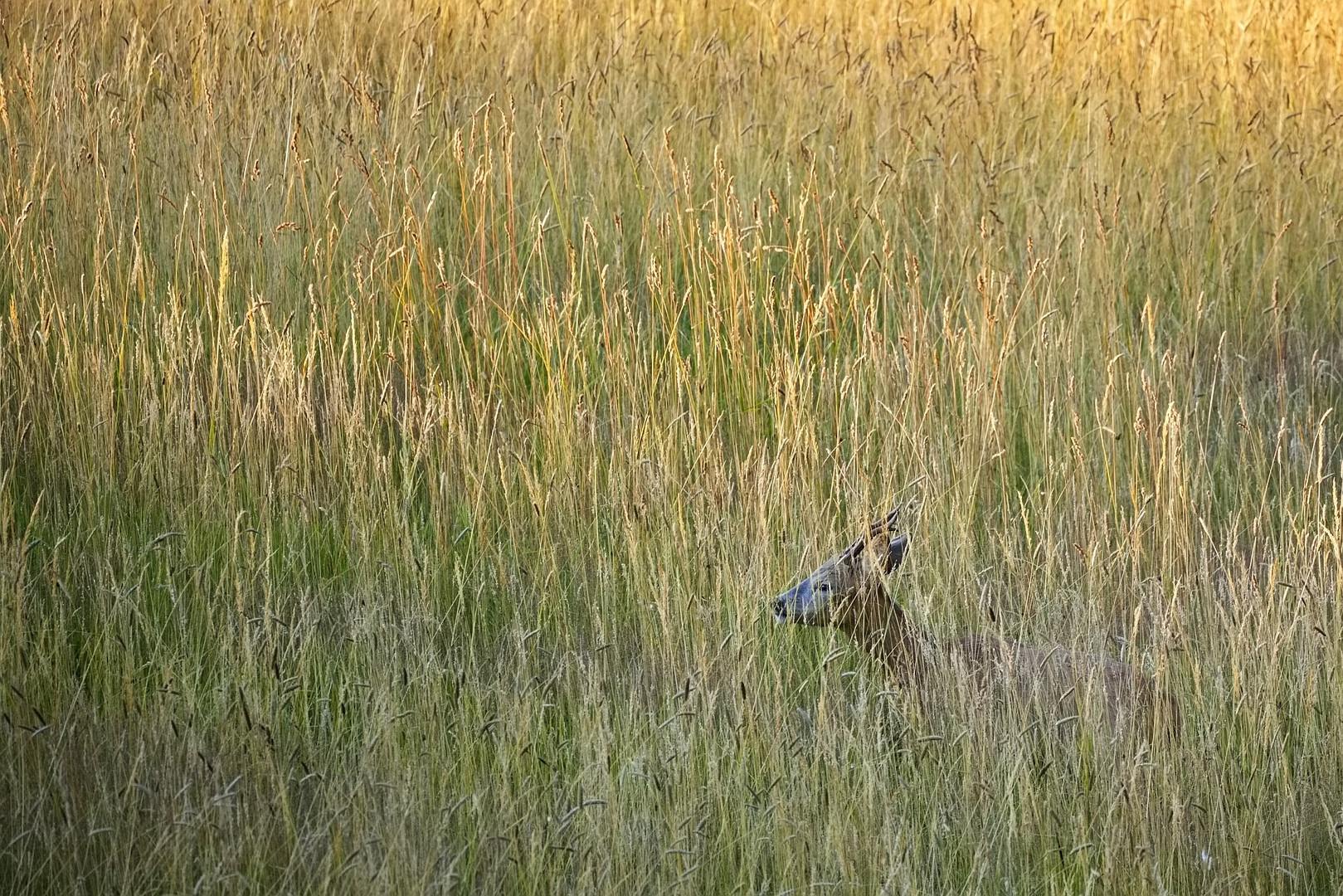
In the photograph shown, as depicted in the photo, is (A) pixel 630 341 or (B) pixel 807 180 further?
(B) pixel 807 180

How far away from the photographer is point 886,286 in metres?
4.23

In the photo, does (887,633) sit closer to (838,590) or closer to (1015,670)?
(838,590)

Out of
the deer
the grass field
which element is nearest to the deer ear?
the deer

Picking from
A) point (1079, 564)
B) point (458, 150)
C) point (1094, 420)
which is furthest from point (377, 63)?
point (1079, 564)

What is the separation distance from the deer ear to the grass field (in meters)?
Answer: 0.21

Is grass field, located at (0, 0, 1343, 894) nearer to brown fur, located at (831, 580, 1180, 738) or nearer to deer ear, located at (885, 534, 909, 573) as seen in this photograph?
brown fur, located at (831, 580, 1180, 738)

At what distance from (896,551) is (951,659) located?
25cm

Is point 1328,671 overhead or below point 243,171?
below

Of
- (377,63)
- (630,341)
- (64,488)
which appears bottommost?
(64,488)

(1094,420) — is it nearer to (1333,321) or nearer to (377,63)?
(1333,321)

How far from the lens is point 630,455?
3.33 meters

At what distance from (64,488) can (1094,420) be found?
2709mm

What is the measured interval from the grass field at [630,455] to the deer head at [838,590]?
9 centimetres

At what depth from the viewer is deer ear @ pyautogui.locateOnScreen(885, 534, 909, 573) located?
281 cm
